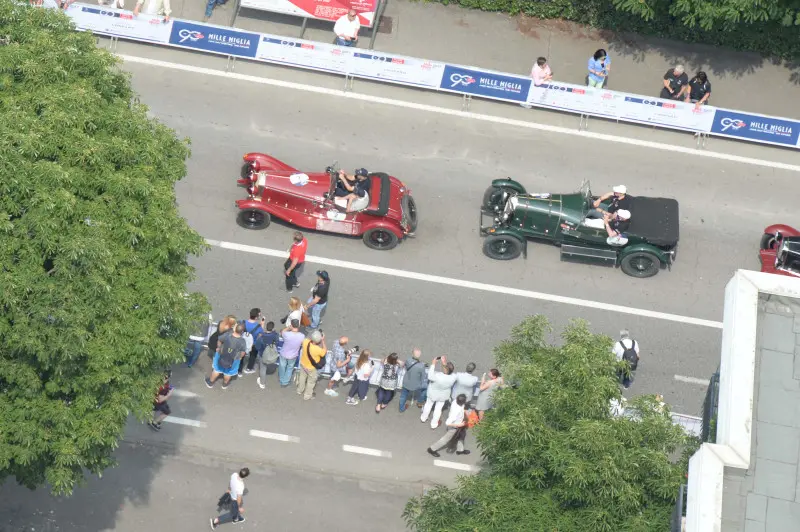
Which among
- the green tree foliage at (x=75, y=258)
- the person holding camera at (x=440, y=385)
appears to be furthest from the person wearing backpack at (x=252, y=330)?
the green tree foliage at (x=75, y=258)

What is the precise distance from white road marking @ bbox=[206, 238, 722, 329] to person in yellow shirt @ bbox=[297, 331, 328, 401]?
2754 mm

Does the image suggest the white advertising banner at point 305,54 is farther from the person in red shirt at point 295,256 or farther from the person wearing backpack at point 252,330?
the person wearing backpack at point 252,330

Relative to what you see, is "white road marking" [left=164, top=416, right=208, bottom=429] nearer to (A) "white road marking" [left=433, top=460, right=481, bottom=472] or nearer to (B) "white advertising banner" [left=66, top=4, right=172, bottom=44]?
(A) "white road marking" [left=433, top=460, right=481, bottom=472]

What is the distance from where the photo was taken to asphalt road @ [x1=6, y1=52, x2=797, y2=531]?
22.4 m

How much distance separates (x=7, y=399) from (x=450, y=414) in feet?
26.0

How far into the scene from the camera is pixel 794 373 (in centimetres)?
1577

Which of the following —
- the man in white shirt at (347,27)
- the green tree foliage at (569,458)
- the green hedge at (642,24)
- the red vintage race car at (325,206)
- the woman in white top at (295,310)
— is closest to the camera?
the green tree foliage at (569,458)

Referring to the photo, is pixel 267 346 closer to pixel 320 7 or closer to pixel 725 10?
pixel 320 7

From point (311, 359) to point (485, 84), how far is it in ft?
30.2

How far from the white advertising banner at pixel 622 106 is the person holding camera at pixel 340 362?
345 inches

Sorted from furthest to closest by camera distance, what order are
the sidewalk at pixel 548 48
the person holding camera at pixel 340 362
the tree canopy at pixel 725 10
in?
the sidewalk at pixel 548 48
the tree canopy at pixel 725 10
the person holding camera at pixel 340 362

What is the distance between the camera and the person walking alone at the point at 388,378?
2261 cm

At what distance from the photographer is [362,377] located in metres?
22.8

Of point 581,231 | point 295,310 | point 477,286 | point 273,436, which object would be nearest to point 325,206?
point 295,310
